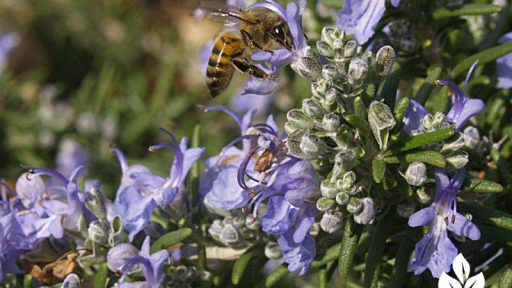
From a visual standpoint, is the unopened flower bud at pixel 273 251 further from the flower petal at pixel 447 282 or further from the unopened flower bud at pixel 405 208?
the flower petal at pixel 447 282

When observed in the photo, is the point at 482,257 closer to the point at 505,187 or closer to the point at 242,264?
the point at 505,187

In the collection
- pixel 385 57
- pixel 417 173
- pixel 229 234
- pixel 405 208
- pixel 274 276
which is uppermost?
pixel 385 57

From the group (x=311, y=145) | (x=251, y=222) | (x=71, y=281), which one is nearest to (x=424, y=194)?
(x=311, y=145)

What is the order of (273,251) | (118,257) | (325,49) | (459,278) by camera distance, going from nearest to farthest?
(459,278)
(325,49)
(118,257)
(273,251)

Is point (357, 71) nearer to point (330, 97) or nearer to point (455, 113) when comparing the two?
point (330, 97)

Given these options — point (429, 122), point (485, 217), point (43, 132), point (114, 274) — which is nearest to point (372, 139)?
point (429, 122)

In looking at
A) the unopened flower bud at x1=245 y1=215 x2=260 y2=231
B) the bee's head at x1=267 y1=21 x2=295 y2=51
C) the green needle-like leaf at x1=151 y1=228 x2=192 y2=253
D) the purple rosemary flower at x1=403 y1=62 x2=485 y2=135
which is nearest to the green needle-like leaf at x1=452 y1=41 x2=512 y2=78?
the purple rosemary flower at x1=403 y1=62 x2=485 y2=135

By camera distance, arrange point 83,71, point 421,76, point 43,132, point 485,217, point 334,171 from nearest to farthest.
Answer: point 334,171 < point 485,217 < point 421,76 < point 43,132 < point 83,71
